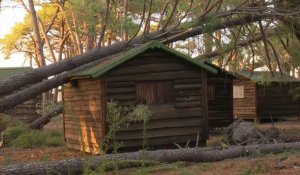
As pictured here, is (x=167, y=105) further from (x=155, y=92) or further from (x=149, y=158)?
(x=149, y=158)

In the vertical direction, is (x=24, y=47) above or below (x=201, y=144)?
above

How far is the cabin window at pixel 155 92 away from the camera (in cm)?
1420

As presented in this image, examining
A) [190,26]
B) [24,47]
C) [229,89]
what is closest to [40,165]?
[190,26]

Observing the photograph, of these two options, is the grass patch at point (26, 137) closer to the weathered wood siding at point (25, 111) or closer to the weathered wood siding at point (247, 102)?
the weathered wood siding at point (25, 111)

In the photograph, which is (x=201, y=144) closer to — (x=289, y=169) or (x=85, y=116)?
(x=85, y=116)

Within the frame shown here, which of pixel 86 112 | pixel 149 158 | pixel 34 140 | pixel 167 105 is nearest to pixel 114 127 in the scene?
pixel 149 158

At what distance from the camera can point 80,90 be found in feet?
50.4

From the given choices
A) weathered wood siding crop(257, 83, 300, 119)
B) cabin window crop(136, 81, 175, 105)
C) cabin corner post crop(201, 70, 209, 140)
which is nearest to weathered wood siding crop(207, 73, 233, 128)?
weathered wood siding crop(257, 83, 300, 119)

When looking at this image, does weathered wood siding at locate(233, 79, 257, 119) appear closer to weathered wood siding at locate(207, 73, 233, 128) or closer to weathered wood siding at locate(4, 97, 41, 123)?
weathered wood siding at locate(207, 73, 233, 128)

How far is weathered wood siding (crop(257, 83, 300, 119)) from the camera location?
29.2 metres

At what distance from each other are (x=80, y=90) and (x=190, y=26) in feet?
17.7

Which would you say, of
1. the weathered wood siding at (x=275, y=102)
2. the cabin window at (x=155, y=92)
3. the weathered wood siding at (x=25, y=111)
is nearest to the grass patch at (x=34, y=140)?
the cabin window at (x=155, y=92)

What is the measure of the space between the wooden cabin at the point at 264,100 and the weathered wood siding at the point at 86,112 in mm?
15307

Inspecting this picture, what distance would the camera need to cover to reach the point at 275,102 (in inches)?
1160
